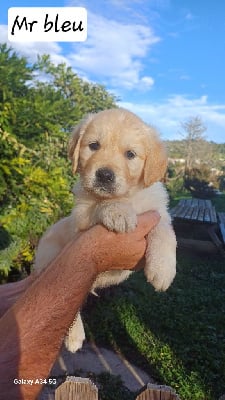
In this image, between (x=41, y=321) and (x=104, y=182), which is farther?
(x=104, y=182)

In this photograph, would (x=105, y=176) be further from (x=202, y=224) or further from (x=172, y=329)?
(x=202, y=224)

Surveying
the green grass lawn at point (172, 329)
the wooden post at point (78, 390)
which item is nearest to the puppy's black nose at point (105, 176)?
the wooden post at point (78, 390)

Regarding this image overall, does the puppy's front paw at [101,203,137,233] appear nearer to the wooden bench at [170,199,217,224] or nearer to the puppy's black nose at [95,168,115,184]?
the puppy's black nose at [95,168,115,184]

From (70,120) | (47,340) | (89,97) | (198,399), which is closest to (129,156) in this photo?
(47,340)

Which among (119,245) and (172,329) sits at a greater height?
(119,245)

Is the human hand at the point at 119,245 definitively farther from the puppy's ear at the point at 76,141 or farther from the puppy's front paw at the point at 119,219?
the puppy's ear at the point at 76,141

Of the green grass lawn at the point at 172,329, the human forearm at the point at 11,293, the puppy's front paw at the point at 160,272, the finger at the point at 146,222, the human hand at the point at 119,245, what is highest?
the finger at the point at 146,222

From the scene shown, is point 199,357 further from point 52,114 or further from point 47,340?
point 47,340

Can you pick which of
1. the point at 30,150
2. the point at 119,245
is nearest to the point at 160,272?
the point at 119,245
